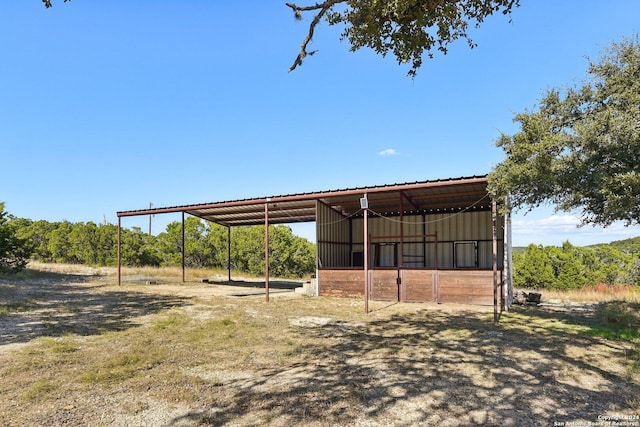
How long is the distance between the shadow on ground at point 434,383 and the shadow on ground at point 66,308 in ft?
18.0

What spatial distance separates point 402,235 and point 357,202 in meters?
2.67

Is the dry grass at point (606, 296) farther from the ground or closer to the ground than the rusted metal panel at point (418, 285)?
closer to the ground

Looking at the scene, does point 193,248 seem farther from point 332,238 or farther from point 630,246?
point 630,246

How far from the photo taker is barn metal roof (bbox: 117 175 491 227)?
13.3 m

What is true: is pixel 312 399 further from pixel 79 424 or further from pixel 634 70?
pixel 634 70

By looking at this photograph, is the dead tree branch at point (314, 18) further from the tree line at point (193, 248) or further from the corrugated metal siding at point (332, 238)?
the tree line at point (193, 248)

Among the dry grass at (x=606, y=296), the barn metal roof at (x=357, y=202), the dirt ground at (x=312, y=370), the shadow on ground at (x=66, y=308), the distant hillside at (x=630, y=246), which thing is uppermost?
the barn metal roof at (x=357, y=202)

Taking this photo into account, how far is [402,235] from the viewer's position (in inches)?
621

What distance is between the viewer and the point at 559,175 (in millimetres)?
8391

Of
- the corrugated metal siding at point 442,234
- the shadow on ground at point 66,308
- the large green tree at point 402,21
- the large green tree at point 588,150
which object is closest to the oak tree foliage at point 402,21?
the large green tree at point 402,21

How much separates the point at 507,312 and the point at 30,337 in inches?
490

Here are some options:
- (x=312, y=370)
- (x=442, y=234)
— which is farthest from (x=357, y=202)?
(x=312, y=370)

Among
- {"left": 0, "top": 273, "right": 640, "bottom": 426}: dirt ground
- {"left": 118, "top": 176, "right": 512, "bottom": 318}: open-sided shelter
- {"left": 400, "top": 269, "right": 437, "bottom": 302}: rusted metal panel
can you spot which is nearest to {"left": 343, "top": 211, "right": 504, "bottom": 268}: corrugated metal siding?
{"left": 118, "top": 176, "right": 512, "bottom": 318}: open-sided shelter

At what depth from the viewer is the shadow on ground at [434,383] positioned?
4.20 metres
